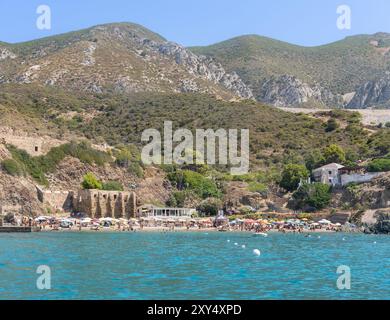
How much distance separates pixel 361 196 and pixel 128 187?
2897 cm

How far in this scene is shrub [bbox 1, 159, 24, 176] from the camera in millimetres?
70438

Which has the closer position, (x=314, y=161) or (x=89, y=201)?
(x=89, y=201)

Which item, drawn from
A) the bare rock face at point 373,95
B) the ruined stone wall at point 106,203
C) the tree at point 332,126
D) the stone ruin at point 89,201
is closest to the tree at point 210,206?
the ruined stone wall at point 106,203

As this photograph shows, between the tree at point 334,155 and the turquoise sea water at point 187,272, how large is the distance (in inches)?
2004

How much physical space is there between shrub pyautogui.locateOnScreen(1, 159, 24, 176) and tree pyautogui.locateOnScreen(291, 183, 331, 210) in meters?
33.2

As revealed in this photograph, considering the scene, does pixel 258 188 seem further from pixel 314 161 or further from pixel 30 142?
pixel 30 142

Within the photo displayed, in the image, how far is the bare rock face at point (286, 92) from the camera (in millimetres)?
163750

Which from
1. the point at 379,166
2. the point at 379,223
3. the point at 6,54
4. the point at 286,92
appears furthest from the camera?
the point at 286,92

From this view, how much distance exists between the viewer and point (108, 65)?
135m

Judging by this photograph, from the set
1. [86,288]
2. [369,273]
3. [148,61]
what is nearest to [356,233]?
[369,273]
